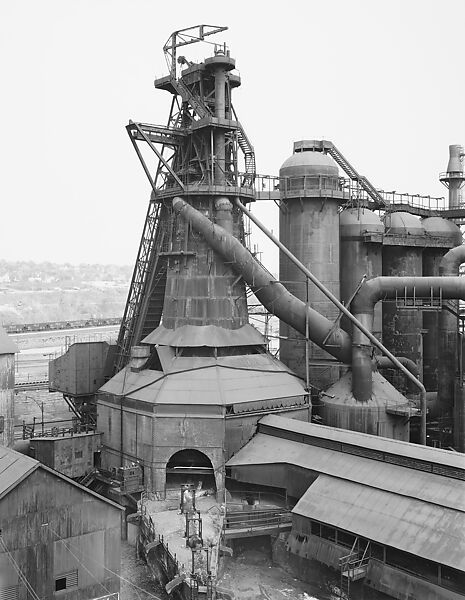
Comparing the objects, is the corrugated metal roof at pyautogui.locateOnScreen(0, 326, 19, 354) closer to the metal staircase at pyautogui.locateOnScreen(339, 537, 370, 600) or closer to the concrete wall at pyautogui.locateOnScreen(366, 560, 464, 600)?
the metal staircase at pyautogui.locateOnScreen(339, 537, 370, 600)

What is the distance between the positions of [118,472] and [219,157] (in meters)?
16.6

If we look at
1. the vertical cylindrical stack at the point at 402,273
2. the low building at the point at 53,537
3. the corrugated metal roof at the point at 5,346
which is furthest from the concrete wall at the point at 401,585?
the vertical cylindrical stack at the point at 402,273

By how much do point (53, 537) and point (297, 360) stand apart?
871 inches

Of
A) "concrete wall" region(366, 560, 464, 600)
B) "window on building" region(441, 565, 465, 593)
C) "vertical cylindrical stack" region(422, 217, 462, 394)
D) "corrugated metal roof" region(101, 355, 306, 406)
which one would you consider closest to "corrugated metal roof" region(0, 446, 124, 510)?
"concrete wall" region(366, 560, 464, 600)

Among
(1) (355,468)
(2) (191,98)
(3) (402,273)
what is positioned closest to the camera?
(1) (355,468)

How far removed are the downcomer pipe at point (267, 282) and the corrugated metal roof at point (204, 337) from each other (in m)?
1.89

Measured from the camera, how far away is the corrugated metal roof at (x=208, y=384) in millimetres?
31406

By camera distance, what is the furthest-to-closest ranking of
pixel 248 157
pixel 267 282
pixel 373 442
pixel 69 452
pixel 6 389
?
pixel 248 157 < pixel 267 282 < pixel 69 452 < pixel 6 389 < pixel 373 442

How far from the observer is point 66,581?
20125 millimetres

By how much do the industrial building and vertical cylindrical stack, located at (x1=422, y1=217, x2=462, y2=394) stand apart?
4.1 inches

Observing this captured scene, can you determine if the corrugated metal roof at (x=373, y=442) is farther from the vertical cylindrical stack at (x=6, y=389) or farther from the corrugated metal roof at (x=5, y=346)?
the corrugated metal roof at (x=5, y=346)

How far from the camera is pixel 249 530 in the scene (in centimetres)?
2642

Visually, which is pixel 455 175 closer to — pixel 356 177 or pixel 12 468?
pixel 356 177

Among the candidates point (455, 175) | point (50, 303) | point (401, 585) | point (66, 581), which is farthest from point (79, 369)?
point (50, 303)
